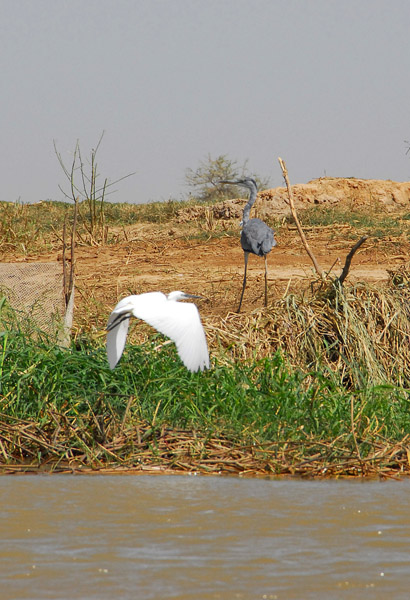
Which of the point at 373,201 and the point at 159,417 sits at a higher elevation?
the point at 373,201

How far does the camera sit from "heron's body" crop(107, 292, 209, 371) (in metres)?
4.59

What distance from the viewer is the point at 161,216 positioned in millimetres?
17344

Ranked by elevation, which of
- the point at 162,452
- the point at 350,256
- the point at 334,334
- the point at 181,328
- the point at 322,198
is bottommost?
the point at 162,452

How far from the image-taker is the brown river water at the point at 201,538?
109 inches

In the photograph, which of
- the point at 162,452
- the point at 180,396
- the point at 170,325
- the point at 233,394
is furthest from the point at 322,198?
the point at 170,325

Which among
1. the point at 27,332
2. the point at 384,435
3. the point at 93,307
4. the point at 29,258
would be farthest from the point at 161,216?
the point at 384,435

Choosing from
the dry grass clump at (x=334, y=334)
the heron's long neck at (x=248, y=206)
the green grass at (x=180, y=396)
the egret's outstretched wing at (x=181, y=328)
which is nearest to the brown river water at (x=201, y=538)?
the green grass at (x=180, y=396)

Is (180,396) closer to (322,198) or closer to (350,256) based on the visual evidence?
(350,256)

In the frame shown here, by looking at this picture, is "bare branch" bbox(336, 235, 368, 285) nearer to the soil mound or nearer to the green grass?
the green grass

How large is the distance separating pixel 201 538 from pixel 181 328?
4.92 feet

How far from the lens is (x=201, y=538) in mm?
3383

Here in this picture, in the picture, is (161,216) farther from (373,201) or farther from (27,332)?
(27,332)

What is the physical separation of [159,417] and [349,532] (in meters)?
1.85

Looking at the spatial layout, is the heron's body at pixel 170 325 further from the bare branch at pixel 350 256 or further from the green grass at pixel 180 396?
the bare branch at pixel 350 256
